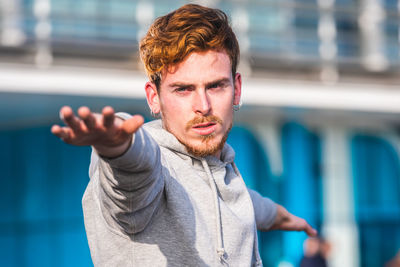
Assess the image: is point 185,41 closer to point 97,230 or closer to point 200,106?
point 200,106

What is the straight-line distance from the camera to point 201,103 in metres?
1.66

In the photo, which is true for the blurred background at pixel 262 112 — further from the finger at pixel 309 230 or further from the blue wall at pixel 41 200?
the finger at pixel 309 230

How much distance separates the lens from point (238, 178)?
1.93 m

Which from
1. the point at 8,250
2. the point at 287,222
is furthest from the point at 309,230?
the point at 8,250

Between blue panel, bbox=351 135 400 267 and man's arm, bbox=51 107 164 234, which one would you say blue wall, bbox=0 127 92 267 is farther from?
man's arm, bbox=51 107 164 234

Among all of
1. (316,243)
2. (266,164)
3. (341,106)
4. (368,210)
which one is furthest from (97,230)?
(368,210)

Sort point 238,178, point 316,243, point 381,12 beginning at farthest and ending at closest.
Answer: point 381,12, point 316,243, point 238,178

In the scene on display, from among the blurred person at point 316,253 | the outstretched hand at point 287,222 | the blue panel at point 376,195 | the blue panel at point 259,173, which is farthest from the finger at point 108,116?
the blue panel at point 376,195

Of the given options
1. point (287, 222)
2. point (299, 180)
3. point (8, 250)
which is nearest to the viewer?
point (287, 222)

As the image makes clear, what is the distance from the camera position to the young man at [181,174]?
1.40 metres

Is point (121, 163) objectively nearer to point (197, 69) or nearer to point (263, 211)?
point (197, 69)

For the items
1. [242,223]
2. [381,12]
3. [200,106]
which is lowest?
[242,223]

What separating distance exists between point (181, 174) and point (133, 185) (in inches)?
12.4

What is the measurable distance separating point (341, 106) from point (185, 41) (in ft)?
21.5
